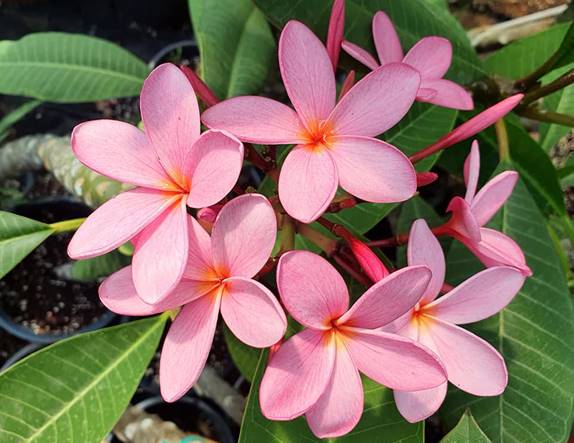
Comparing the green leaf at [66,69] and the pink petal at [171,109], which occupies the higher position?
the pink petal at [171,109]

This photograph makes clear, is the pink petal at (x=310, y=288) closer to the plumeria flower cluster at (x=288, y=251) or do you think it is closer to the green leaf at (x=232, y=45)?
the plumeria flower cluster at (x=288, y=251)

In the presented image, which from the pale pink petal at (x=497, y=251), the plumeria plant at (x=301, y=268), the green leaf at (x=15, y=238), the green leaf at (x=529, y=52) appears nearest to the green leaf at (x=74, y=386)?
the plumeria plant at (x=301, y=268)

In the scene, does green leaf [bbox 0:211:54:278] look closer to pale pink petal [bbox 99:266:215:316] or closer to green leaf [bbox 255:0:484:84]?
pale pink petal [bbox 99:266:215:316]

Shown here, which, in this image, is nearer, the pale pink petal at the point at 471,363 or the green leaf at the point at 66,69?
the pale pink petal at the point at 471,363

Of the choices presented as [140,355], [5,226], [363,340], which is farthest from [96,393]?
[363,340]

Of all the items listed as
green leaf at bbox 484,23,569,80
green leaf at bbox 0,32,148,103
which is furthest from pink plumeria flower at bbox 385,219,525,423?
green leaf at bbox 0,32,148,103

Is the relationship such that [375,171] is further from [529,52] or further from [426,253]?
[529,52]

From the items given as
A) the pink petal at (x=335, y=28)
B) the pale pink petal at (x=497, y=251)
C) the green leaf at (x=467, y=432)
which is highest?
the pink petal at (x=335, y=28)

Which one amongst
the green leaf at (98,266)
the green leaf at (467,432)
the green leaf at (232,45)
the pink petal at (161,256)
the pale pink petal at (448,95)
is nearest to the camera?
the pink petal at (161,256)
